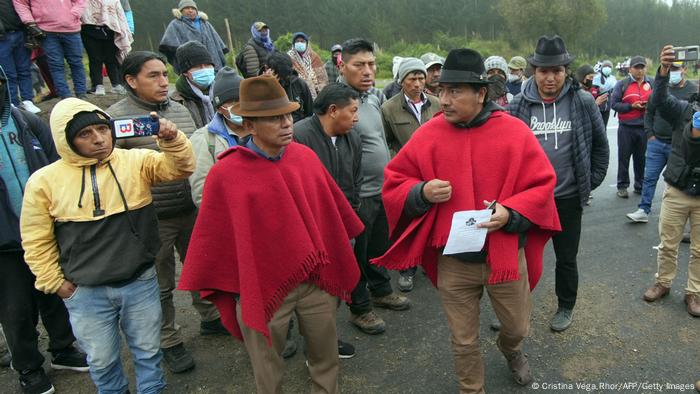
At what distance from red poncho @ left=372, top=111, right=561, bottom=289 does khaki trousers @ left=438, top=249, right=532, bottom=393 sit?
0.51 feet

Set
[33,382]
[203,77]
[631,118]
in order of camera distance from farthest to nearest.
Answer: [631,118]
[203,77]
[33,382]

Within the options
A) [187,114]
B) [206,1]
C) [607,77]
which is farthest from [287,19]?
[187,114]

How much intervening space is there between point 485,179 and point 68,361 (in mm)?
3283

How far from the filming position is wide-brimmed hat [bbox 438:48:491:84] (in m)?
2.44

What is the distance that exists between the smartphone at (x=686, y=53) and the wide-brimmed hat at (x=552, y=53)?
3.50 feet

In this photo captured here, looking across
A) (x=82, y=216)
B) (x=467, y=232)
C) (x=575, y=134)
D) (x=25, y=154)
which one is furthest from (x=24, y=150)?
(x=575, y=134)

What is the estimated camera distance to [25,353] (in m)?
3.05

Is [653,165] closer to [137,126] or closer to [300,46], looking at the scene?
[300,46]

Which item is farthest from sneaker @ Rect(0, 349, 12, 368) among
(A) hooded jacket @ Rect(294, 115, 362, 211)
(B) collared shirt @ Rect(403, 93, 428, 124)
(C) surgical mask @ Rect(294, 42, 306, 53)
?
(C) surgical mask @ Rect(294, 42, 306, 53)

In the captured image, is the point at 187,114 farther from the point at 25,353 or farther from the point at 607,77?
the point at 607,77

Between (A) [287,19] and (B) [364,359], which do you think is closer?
(B) [364,359]

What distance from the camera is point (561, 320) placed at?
3572 millimetres

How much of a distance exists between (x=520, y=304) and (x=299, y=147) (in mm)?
1580

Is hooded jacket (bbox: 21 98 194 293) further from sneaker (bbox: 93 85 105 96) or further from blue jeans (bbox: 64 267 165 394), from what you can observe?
sneaker (bbox: 93 85 105 96)
